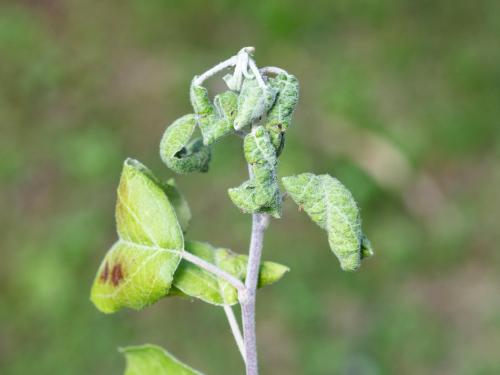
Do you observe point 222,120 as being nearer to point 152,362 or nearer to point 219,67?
point 219,67

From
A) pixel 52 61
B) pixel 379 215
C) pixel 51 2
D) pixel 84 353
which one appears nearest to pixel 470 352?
pixel 379 215

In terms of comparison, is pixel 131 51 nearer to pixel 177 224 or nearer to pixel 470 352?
pixel 470 352

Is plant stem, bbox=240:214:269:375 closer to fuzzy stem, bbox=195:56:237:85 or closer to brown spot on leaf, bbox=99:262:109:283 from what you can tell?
fuzzy stem, bbox=195:56:237:85

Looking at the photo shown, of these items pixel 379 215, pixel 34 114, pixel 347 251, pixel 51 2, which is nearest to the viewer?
pixel 347 251

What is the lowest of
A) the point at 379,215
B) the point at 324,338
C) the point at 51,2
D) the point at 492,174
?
the point at 324,338

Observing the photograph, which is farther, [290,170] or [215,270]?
[290,170]

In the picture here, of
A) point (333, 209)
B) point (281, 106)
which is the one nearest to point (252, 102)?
point (281, 106)

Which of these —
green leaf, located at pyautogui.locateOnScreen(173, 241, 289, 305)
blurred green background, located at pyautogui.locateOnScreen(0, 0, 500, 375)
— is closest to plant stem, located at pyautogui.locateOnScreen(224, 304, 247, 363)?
green leaf, located at pyautogui.locateOnScreen(173, 241, 289, 305)
